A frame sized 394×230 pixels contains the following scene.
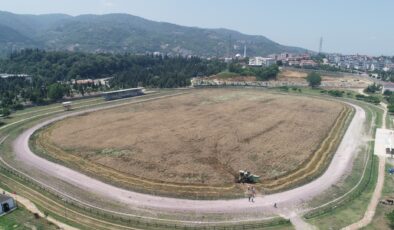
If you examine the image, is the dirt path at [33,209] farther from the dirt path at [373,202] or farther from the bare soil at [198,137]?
the dirt path at [373,202]

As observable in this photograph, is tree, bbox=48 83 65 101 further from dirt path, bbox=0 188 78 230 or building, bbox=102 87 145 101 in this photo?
dirt path, bbox=0 188 78 230

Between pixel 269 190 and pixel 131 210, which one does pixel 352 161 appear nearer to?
pixel 269 190

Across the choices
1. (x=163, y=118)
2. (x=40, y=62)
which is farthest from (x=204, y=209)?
(x=40, y=62)

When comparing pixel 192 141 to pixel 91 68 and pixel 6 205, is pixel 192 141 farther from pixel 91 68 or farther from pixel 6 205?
pixel 91 68

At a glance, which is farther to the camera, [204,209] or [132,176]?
[132,176]

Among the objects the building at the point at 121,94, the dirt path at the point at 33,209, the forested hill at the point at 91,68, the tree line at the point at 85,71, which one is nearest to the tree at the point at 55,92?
the tree line at the point at 85,71

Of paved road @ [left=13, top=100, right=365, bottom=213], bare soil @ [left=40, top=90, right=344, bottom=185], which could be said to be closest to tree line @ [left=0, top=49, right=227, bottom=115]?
bare soil @ [left=40, top=90, right=344, bottom=185]

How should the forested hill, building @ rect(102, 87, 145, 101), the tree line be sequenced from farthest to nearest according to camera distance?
1. the forested hill
2. the tree line
3. building @ rect(102, 87, 145, 101)
